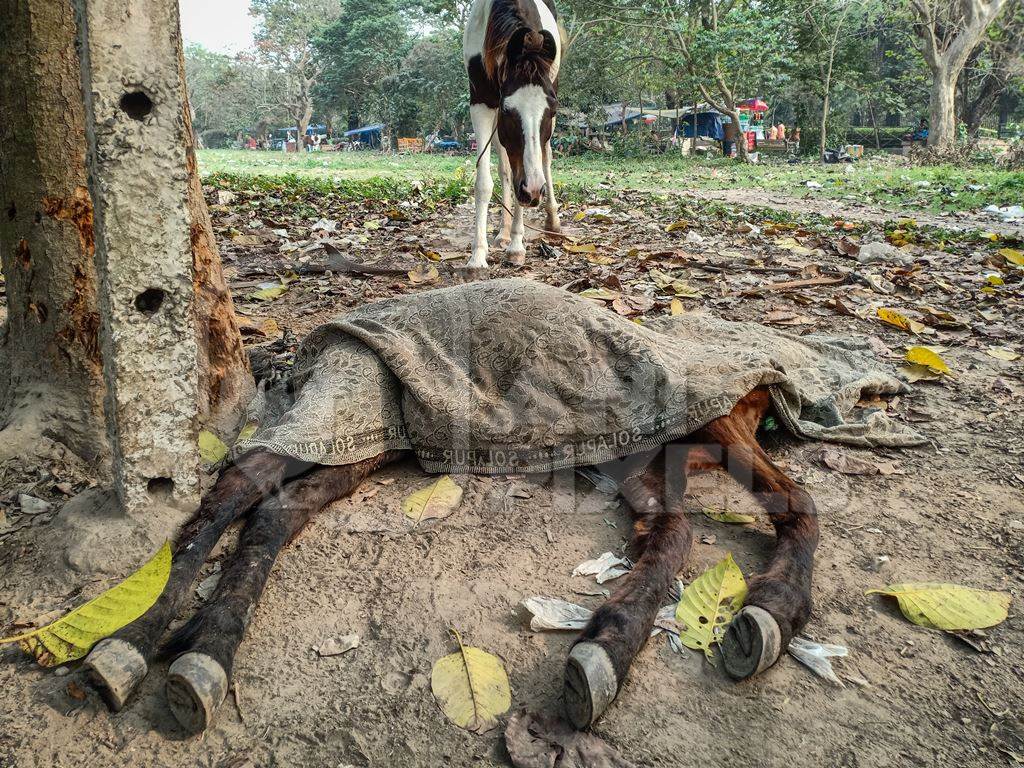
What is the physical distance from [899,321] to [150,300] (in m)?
4.02

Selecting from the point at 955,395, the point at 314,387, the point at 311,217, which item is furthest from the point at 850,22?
the point at 314,387

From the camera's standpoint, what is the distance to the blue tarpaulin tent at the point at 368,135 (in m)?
45.0

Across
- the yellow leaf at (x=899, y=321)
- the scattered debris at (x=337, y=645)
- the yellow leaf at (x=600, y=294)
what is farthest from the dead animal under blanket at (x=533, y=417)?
the yellow leaf at (x=899, y=321)

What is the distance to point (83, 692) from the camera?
163 cm

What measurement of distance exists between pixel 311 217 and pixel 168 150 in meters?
5.81

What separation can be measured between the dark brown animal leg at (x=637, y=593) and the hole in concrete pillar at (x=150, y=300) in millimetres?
1394

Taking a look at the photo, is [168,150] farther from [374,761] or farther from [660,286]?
[660,286]

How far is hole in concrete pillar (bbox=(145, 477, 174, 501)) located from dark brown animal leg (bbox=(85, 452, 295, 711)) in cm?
10

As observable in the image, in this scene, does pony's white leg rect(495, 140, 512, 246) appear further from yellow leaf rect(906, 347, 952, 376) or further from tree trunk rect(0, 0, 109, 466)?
tree trunk rect(0, 0, 109, 466)

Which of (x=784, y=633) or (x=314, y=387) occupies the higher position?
(x=314, y=387)

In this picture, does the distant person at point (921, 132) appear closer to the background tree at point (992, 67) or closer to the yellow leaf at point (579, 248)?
the background tree at point (992, 67)

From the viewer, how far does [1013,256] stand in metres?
5.93

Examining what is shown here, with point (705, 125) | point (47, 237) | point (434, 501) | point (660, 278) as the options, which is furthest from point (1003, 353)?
point (705, 125)

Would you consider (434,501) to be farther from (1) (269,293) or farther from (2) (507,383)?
(1) (269,293)
